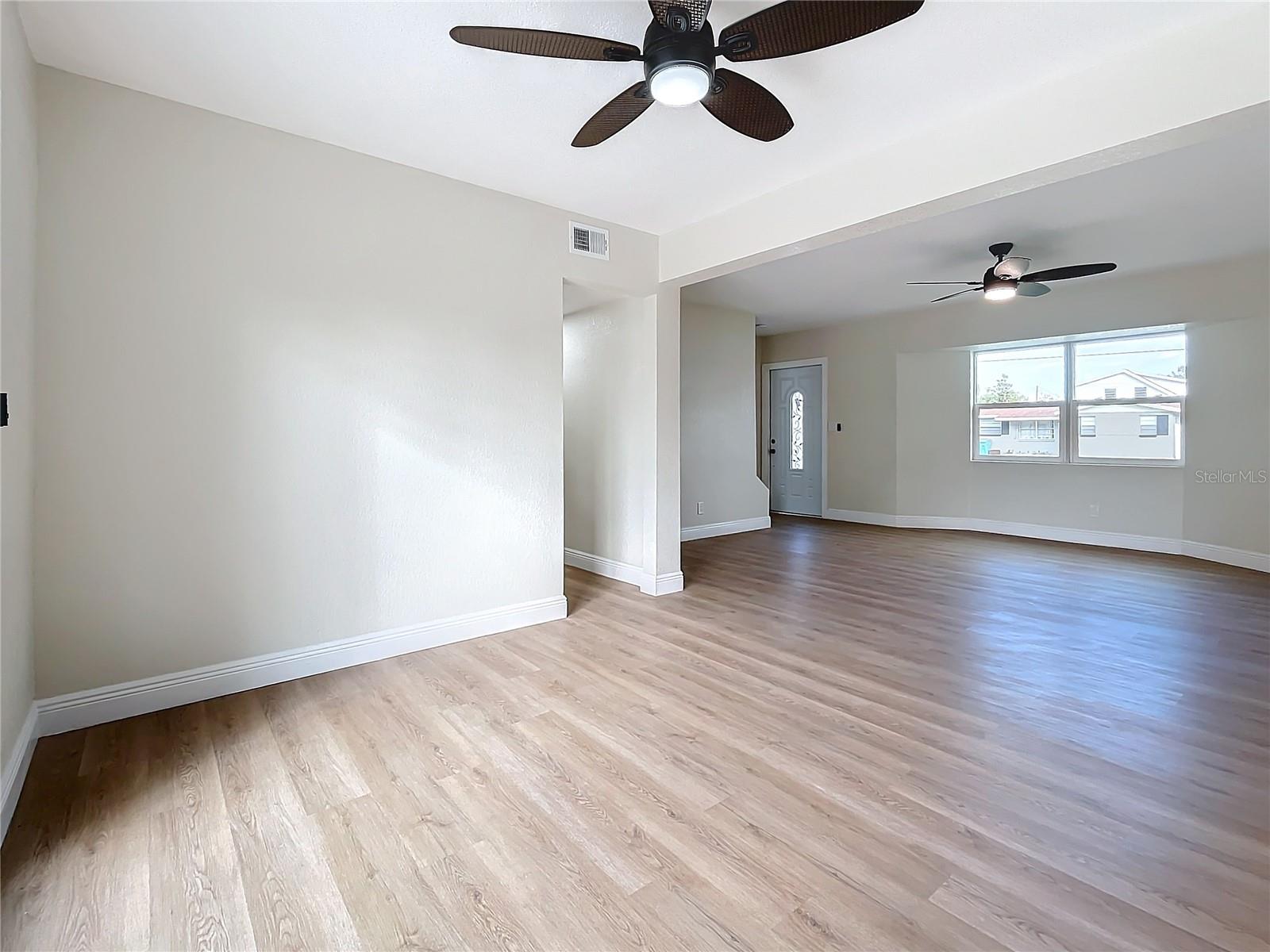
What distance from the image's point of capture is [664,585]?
179 inches

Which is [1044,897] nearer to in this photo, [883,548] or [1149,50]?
[1149,50]

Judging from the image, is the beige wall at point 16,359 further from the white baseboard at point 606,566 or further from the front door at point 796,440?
the front door at point 796,440

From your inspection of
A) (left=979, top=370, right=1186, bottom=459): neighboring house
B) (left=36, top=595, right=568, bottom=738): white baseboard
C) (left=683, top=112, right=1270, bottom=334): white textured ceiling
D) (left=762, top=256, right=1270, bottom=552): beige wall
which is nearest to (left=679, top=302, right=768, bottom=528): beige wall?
(left=683, top=112, right=1270, bottom=334): white textured ceiling

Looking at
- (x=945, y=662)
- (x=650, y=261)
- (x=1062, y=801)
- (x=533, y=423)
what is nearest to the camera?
(x=1062, y=801)

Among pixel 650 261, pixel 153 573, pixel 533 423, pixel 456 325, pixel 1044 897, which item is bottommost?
pixel 1044 897

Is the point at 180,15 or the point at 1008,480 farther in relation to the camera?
the point at 1008,480

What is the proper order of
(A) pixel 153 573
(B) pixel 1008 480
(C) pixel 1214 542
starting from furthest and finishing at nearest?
1. (B) pixel 1008 480
2. (C) pixel 1214 542
3. (A) pixel 153 573

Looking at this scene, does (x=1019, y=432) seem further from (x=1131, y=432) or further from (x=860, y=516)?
(x=860, y=516)

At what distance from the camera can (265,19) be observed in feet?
6.82

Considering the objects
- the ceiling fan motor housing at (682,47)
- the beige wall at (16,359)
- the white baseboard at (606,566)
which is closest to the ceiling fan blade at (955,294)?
the white baseboard at (606,566)

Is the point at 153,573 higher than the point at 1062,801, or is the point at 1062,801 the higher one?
the point at 153,573

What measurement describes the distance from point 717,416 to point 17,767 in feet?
20.1

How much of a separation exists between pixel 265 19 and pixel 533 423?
7.15 ft

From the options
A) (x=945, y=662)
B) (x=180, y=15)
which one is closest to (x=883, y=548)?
(x=945, y=662)
